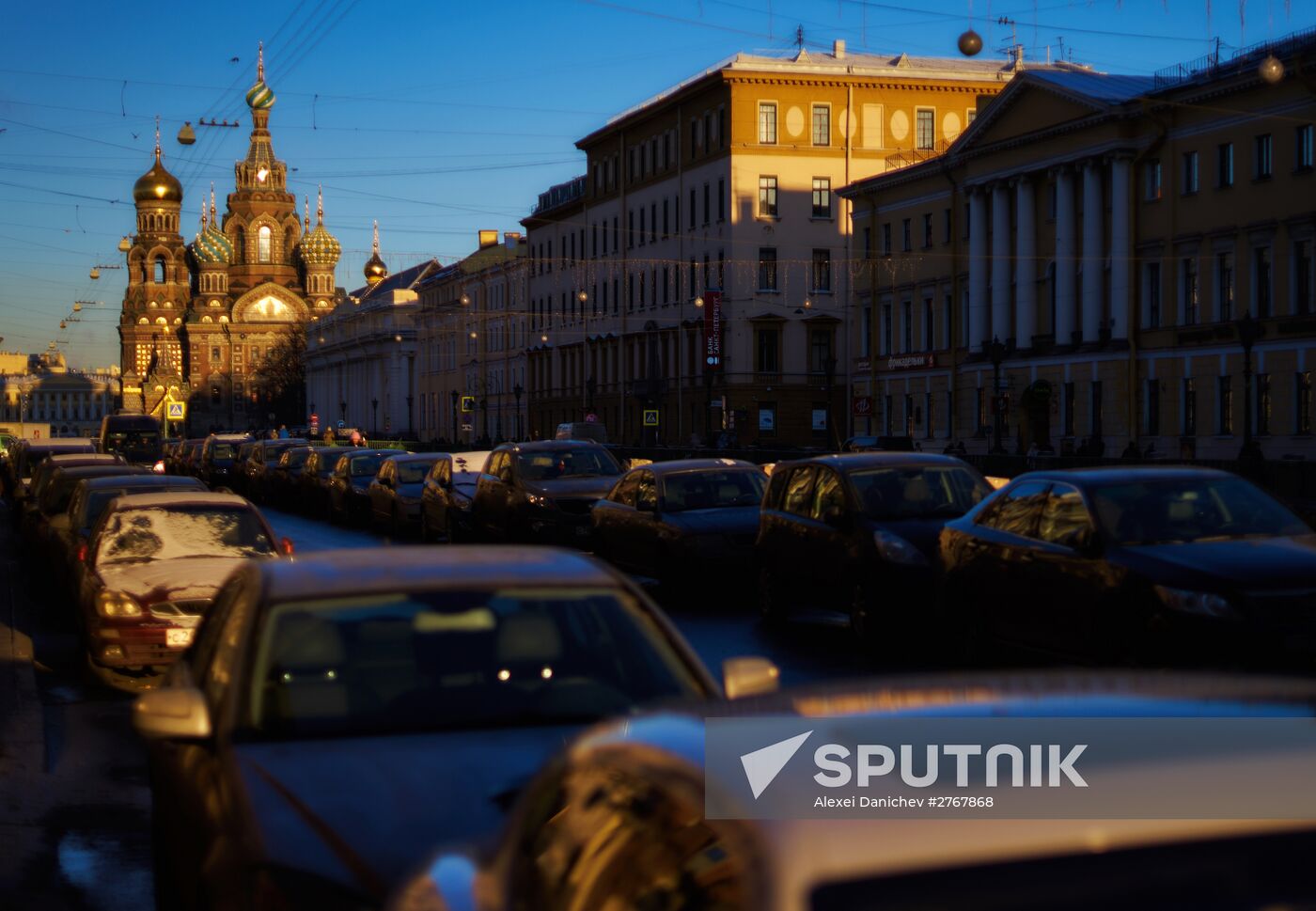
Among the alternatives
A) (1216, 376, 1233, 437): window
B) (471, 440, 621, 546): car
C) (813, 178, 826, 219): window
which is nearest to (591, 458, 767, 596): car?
(471, 440, 621, 546): car

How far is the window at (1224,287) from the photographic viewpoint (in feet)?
178

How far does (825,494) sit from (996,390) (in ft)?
→ 145

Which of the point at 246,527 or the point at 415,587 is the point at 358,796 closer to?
the point at 415,587

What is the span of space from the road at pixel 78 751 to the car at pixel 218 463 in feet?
122

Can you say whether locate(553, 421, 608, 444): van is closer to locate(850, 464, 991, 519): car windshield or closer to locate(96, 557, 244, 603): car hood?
locate(850, 464, 991, 519): car windshield

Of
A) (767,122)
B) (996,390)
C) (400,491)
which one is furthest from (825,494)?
(767,122)

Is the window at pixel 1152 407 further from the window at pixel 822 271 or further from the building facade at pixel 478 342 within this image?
the building facade at pixel 478 342

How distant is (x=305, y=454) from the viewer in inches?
1860

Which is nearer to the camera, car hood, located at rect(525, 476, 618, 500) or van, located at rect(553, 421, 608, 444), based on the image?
car hood, located at rect(525, 476, 618, 500)

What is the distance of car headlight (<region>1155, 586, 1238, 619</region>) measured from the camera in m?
10.4

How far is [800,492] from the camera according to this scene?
16859mm

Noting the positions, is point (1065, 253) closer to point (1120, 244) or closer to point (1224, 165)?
point (1120, 244)

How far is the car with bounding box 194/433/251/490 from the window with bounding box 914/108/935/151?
39742 mm

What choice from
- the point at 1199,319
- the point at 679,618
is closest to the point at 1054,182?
the point at 1199,319
